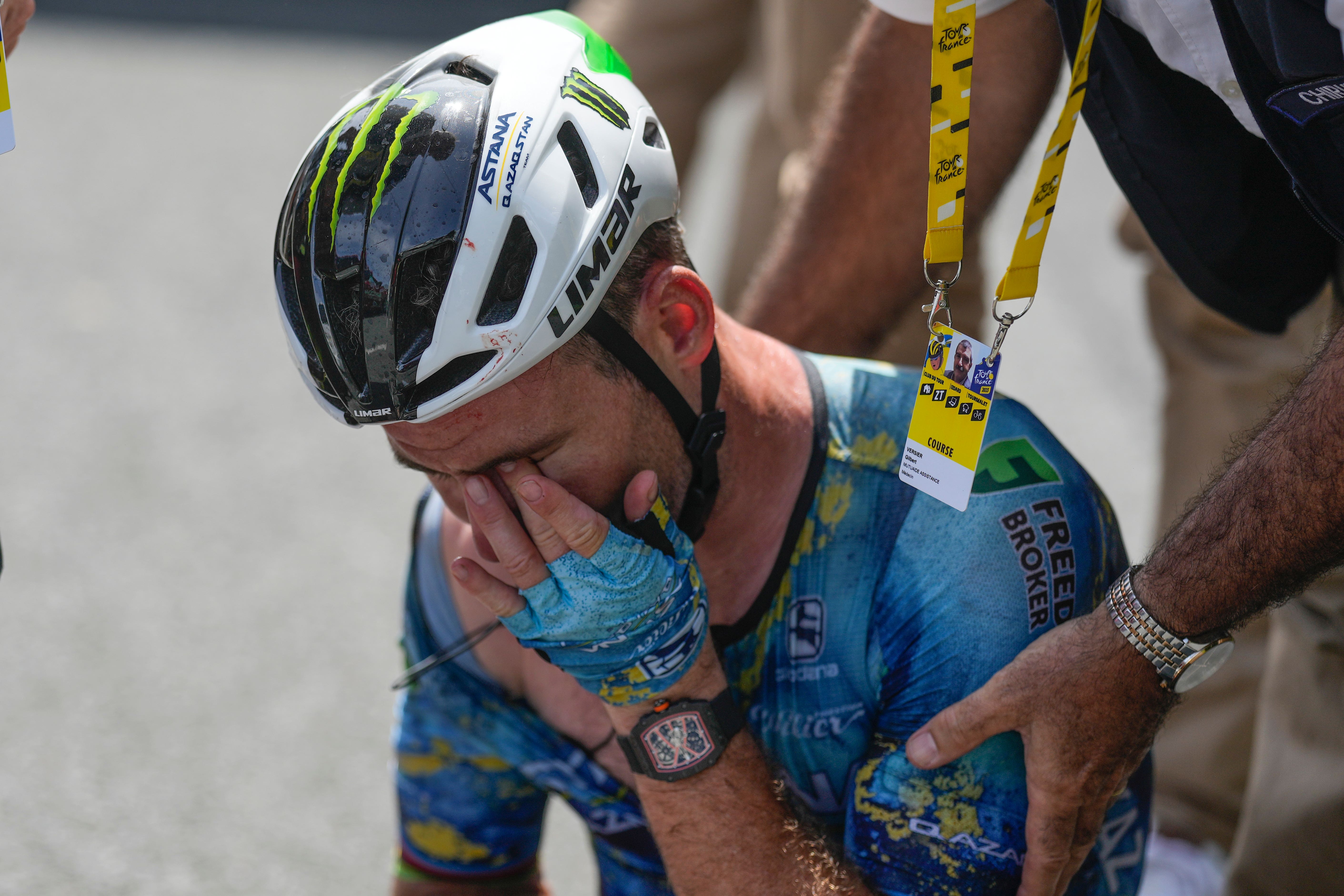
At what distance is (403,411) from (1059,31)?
1.27 metres

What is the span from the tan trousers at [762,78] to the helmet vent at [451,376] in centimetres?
188

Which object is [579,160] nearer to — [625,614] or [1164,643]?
[625,614]

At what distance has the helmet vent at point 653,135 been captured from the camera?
1.88 m

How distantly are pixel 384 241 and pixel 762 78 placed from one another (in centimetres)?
350

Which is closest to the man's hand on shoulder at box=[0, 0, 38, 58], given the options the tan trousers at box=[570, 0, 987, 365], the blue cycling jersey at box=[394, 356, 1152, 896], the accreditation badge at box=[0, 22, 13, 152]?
the accreditation badge at box=[0, 22, 13, 152]

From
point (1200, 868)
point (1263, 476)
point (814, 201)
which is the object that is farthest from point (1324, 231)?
point (1200, 868)

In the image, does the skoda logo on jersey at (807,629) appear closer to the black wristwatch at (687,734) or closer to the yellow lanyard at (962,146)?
the black wristwatch at (687,734)

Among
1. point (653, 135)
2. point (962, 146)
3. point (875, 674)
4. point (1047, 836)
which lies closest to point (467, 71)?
point (653, 135)

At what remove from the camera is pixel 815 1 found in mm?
3625

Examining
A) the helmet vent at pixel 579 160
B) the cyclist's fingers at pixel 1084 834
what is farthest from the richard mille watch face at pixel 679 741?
the helmet vent at pixel 579 160

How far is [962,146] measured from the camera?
1.79 m

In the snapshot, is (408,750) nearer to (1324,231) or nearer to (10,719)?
(1324,231)

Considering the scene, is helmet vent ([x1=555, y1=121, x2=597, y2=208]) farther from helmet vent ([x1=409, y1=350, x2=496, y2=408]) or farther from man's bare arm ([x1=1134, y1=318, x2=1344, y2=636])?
man's bare arm ([x1=1134, y1=318, x2=1344, y2=636])

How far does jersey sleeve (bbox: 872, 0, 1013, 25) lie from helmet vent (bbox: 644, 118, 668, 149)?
1.96 ft
